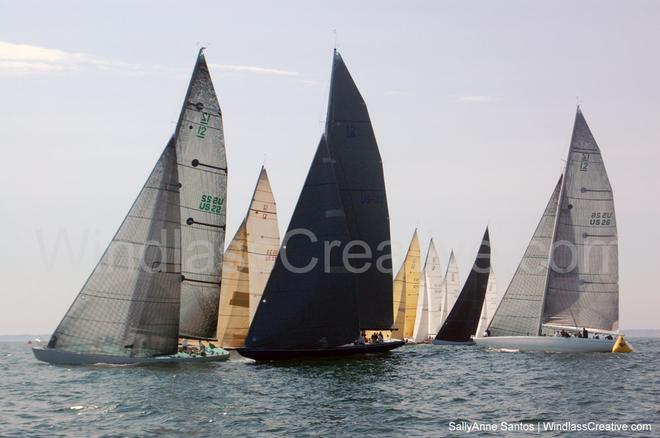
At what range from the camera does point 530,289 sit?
197ft

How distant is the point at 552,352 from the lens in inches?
2256

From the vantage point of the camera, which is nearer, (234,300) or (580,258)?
(234,300)

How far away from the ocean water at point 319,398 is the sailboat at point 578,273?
361 inches

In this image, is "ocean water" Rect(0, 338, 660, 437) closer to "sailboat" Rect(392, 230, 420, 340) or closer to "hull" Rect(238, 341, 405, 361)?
"hull" Rect(238, 341, 405, 361)

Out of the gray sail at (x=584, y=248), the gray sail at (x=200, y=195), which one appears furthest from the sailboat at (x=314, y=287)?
the gray sail at (x=584, y=248)

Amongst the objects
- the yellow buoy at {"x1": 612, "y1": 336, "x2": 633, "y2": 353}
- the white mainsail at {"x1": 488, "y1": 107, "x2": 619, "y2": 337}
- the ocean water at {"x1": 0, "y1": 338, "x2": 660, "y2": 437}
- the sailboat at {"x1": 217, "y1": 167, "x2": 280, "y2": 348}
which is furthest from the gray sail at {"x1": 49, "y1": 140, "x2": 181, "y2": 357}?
the yellow buoy at {"x1": 612, "y1": 336, "x2": 633, "y2": 353}

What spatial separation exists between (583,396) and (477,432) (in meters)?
9.62

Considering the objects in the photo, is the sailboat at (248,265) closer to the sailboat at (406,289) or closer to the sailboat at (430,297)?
the sailboat at (406,289)

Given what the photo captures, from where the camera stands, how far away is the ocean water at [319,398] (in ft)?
95.5

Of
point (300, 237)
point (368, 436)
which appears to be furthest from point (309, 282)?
point (368, 436)

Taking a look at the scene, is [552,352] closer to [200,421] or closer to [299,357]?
[299,357]

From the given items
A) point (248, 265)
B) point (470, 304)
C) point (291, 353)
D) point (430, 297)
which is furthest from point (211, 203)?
point (430, 297)

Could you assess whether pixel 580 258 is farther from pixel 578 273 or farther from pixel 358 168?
pixel 358 168

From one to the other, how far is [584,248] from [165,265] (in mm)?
27485
